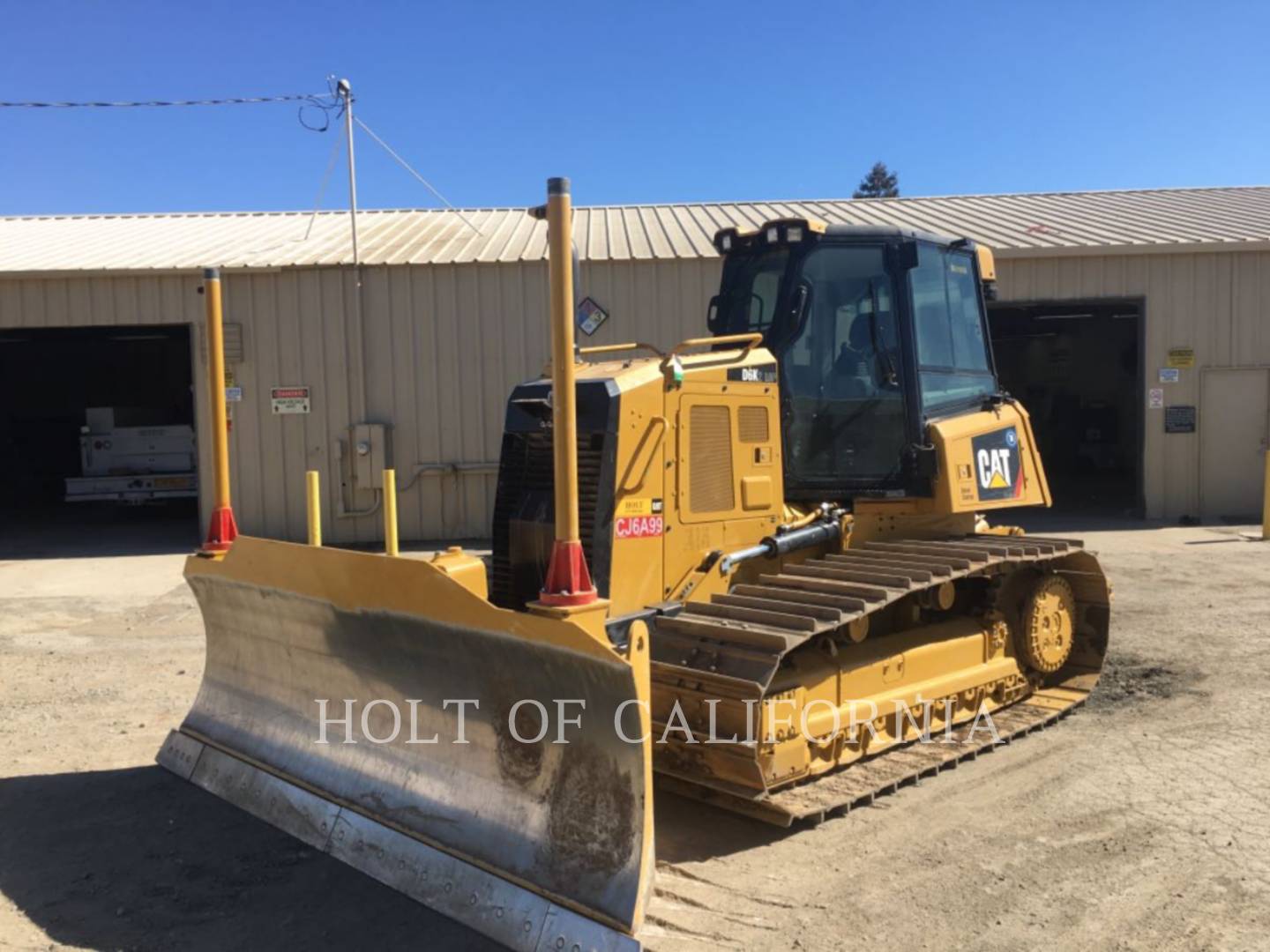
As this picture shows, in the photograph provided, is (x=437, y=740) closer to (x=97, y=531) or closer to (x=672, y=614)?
(x=672, y=614)

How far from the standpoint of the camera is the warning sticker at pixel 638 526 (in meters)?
4.68

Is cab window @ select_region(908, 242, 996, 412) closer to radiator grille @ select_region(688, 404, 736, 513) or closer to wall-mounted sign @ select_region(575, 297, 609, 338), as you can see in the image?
radiator grille @ select_region(688, 404, 736, 513)

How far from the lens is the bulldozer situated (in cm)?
372

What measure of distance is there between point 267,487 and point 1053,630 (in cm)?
1065

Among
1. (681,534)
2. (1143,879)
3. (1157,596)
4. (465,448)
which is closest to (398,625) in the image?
(681,534)

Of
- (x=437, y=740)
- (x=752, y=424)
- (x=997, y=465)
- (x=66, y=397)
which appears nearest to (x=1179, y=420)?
(x=997, y=465)

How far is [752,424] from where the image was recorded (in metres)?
5.34

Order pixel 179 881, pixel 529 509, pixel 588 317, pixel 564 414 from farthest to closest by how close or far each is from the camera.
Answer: pixel 588 317
pixel 529 509
pixel 179 881
pixel 564 414

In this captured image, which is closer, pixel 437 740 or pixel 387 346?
pixel 437 740

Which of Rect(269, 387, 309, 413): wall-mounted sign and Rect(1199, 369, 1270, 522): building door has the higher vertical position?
Rect(269, 387, 309, 413): wall-mounted sign

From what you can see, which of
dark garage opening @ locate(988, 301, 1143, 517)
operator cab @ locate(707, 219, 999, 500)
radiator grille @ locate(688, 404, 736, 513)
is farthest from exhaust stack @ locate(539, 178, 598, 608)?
dark garage opening @ locate(988, 301, 1143, 517)

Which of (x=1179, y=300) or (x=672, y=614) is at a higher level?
(x=1179, y=300)

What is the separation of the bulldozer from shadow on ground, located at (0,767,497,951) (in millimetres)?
130

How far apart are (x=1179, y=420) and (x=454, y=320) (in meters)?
10.4
